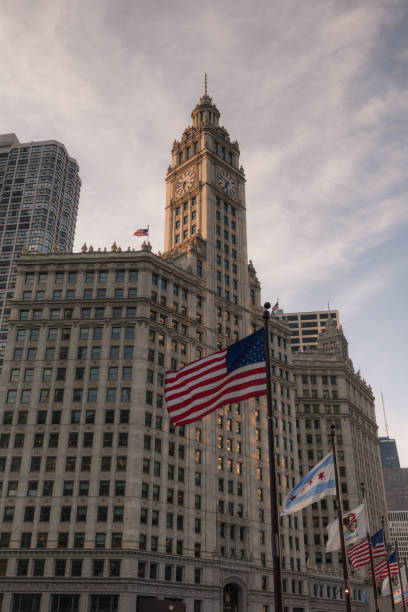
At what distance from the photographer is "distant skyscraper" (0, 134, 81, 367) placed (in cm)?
17438

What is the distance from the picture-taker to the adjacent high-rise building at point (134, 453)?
244 ft

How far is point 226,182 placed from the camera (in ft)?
390

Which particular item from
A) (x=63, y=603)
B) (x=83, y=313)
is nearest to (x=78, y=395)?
(x=83, y=313)

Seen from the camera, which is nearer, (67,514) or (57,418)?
(67,514)

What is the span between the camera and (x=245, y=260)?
374 ft

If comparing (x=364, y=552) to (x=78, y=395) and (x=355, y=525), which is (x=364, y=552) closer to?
(x=355, y=525)

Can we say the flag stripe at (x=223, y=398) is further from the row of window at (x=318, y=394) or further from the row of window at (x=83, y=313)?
the row of window at (x=318, y=394)

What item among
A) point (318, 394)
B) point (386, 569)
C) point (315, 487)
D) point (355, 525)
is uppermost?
point (318, 394)

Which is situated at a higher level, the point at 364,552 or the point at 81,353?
the point at 81,353

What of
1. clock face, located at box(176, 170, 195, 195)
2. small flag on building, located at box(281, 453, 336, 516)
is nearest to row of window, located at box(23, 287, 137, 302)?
clock face, located at box(176, 170, 195, 195)

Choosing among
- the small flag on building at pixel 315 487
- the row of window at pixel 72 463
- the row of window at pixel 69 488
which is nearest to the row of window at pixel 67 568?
the row of window at pixel 69 488

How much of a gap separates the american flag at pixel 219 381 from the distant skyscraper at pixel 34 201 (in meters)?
144

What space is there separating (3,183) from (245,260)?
107 meters

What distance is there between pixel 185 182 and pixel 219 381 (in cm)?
9337
